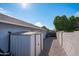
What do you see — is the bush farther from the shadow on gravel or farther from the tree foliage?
the shadow on gravel

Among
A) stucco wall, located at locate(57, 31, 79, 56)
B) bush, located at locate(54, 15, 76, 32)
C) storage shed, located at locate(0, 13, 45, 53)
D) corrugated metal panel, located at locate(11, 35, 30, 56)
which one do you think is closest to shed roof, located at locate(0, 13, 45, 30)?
storage shed, located at locate(0, 13, 45, 53)

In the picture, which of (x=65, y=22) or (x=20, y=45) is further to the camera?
(x=20, y=45)

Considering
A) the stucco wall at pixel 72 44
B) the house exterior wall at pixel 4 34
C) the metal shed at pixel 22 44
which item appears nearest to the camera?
the stucco wall at pixel 72 44

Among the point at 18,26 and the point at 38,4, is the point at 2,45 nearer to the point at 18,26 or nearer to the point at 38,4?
the point at 18,26

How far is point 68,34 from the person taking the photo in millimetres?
4945

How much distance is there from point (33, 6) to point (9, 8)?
56cm

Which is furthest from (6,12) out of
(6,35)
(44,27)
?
(44,27)

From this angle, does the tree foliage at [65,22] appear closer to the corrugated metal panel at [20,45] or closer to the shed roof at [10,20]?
the shed roof at [10,20]

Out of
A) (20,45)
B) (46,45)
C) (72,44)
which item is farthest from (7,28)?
(72,44)

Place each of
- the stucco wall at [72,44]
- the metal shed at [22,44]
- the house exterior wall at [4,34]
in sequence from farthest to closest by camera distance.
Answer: the house exterior wall at [4,34] → the metal shed at [22,44] → the stucco wall at [72,44]

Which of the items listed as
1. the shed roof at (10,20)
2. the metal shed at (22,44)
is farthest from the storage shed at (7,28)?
the metal shed at (22,44)

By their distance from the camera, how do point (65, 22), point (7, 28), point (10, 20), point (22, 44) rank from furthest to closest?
1. point (7, 28)
2. point (10, 20)
3. point (22, 44)
4. point (65, 22)

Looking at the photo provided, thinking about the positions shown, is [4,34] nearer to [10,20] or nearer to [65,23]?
[10,20]

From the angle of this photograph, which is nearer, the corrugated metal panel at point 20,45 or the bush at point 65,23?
the bush at point 65,23
